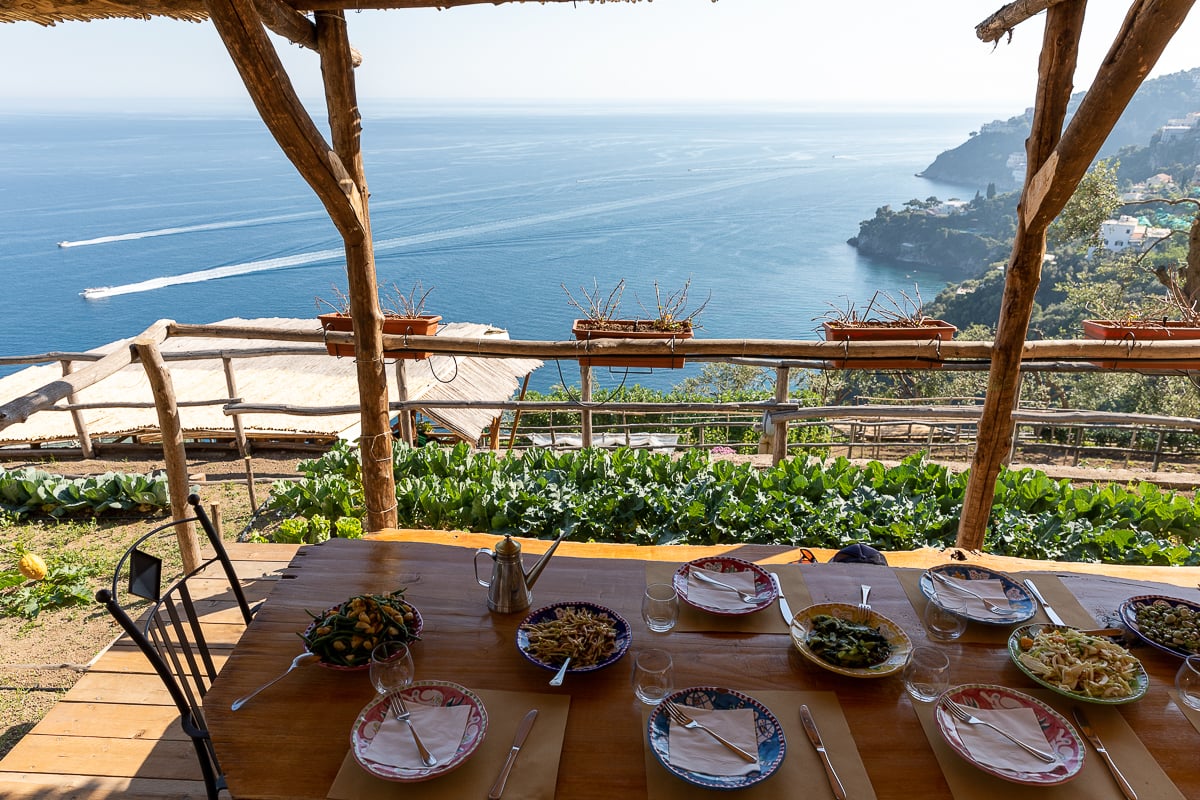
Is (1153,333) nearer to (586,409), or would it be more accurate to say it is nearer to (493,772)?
(586,409)

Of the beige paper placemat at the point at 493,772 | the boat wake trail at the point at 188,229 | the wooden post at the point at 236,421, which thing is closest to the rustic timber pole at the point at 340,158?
the beige paper placemat at the point at 493,772

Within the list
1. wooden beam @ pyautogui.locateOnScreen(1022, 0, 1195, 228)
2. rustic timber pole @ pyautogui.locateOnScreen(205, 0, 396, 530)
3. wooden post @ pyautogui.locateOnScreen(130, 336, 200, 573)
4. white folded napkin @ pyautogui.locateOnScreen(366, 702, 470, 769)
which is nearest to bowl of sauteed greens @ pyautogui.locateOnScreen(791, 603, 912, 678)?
white folded napkin @ pyautogui.locateOnScreen(366, 702, 470, 769)

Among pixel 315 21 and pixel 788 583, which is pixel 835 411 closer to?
pixel 788 583

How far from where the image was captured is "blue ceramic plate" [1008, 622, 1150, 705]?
1.38 m

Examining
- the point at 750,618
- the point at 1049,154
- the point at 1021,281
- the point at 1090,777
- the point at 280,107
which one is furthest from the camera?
the point at 1021,281

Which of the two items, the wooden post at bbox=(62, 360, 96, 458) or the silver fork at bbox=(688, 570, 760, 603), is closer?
the silver fork at bbox=(688, 570, 760, 603)

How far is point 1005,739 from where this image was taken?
1300 mm

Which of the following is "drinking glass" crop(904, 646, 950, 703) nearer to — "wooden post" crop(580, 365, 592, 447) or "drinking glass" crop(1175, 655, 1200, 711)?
"drinking glass" crop(1175, 655, 1200, 711)

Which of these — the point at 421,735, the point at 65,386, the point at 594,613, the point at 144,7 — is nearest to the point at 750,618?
the point at 594,613

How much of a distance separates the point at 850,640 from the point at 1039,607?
584 millimetres

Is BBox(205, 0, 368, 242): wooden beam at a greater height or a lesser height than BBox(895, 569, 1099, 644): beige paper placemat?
greater

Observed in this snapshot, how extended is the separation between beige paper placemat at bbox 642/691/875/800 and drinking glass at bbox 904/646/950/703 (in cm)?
15

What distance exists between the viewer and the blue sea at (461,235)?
127 ft

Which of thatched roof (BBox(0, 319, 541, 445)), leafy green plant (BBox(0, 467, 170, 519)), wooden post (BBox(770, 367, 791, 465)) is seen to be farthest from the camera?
thatched roof (BBox(0, 319, 541, 445))
